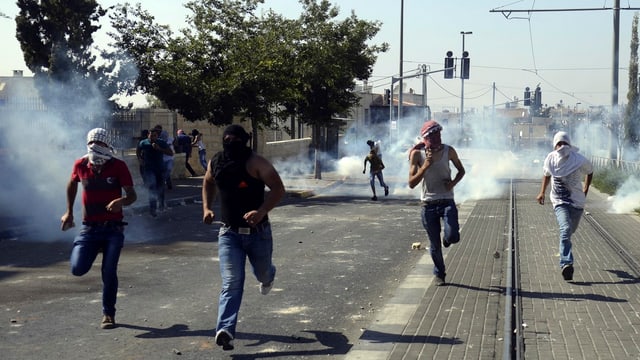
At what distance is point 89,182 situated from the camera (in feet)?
21.8

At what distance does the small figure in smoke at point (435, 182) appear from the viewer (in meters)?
8.26

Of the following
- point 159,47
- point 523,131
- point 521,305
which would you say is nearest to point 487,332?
point 521,305

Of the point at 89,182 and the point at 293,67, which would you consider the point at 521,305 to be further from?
the point at 293,67

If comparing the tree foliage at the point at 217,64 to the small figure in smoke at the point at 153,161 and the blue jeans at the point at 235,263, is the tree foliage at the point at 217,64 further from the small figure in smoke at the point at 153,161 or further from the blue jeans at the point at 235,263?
the blue jeans at the point at 235,263

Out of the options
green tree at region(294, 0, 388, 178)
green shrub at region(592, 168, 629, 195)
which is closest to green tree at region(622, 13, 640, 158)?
green shrub at region(592, 168, 629, 195)

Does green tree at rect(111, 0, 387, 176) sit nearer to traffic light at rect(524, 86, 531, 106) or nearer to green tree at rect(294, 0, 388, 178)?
green tree at rect(294, 0, 388, 178)

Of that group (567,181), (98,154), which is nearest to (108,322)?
(98,154)

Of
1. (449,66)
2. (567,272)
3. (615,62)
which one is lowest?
(567,272)

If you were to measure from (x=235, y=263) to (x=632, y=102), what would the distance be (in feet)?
108

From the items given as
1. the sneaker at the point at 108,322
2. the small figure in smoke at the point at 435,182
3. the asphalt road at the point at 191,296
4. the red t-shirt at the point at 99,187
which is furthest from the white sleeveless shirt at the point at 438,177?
the sneaker at the point at 108,322

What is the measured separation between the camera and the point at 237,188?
5.94 meters

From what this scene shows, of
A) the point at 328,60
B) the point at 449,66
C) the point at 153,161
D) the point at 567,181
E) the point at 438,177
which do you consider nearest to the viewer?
the point at 438,177

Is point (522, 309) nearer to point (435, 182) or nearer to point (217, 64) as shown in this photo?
point (435, 182)

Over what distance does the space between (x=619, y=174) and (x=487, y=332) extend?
67.0ft
